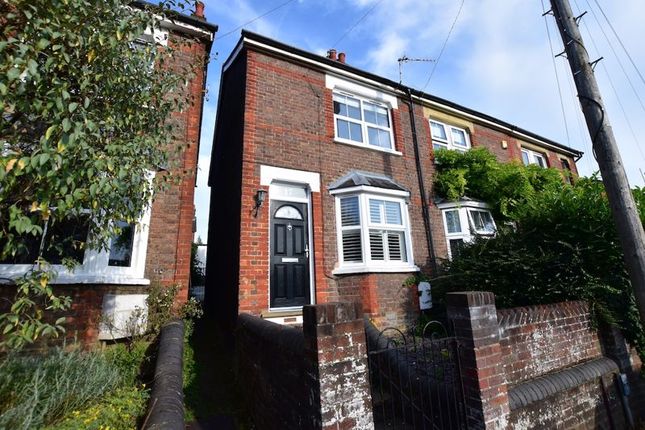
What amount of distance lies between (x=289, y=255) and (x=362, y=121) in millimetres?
4614

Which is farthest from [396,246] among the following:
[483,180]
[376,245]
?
[483,180]

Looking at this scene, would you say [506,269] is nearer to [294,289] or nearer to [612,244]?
[612,244]

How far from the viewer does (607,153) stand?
463cm

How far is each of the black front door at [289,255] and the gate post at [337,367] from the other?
165 inches

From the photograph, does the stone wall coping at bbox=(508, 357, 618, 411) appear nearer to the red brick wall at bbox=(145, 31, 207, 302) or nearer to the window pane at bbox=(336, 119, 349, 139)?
the red brick wall at bbox=(145, 31, 207, 302)

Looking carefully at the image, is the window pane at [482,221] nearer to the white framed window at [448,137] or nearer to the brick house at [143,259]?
the white framed window at [448,137]

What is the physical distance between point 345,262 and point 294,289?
1.42m

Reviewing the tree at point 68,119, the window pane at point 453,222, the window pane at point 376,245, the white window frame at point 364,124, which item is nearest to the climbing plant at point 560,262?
the window pane at point 376,245

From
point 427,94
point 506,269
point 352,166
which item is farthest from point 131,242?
point 427,94

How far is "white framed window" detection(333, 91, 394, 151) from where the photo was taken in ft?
28.7

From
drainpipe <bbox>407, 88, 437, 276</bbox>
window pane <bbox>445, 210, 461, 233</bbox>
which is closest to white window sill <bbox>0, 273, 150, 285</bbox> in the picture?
drainpipe <bbox>407, 88, 437, 276</bbox>

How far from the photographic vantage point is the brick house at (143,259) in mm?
4742

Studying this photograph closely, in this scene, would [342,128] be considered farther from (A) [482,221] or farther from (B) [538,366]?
(B) [538,366]

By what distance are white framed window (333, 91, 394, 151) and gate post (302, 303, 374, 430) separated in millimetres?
6490
